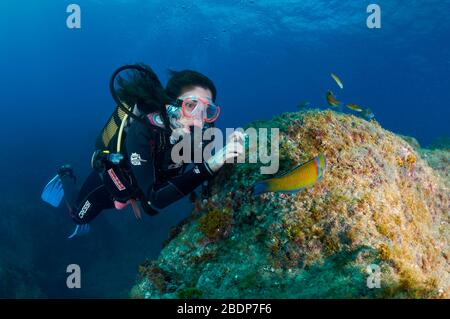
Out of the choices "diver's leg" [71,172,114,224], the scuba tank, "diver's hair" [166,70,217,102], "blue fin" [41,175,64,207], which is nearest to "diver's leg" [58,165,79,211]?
"blue fin" [41,175,64,207]

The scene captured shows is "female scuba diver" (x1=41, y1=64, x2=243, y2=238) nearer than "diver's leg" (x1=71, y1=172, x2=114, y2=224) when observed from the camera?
Yes

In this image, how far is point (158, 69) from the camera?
92.5 m

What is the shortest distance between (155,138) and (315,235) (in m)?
2.41

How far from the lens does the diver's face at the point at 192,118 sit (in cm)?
430

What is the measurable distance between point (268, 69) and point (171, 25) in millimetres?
22820

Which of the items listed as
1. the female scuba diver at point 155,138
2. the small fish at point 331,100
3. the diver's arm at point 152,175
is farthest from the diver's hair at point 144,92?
the small fish at point 331,100

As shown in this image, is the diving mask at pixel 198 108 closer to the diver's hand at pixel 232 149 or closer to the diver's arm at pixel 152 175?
the diver's arm at pixel 152 175

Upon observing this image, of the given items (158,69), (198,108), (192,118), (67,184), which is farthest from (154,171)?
(158,69)

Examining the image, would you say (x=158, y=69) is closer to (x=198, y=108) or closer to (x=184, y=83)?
(x=184, y=83)

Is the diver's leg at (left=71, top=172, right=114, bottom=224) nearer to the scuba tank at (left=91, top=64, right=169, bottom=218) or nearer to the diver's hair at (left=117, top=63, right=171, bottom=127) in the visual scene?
the scuba tank at (left=91, top=64, right=169, bottom=218)

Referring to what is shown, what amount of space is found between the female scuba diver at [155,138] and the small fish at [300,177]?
4.51 feet

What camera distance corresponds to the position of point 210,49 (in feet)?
206

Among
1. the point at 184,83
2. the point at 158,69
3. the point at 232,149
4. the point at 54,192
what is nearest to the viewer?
the point at 232,149

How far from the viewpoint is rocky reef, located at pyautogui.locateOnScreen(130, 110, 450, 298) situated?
2307 millimetres
